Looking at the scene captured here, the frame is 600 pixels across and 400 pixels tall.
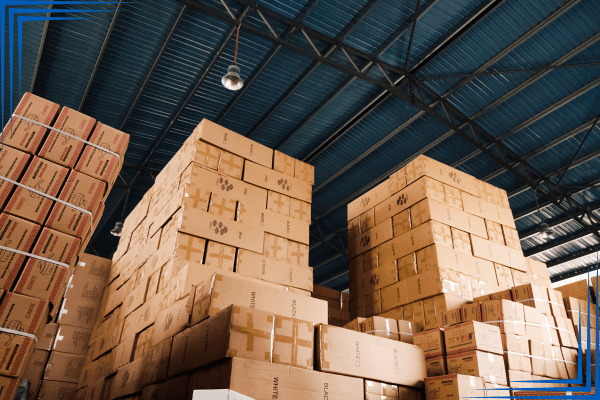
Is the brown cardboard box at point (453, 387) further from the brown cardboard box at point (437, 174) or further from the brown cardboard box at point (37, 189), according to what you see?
the brown cardboard box at point (37, 189)

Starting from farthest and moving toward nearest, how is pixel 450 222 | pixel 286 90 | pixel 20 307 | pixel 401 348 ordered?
pixel 286 90
pixel 450 222
pixel 401 348
pixel 20 307

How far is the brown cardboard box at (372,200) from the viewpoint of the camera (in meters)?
7.05

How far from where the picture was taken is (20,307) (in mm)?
3709

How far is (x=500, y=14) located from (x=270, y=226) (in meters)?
5.09

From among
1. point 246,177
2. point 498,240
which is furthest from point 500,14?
point 246,177

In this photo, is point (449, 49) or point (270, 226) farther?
point (449, 49)

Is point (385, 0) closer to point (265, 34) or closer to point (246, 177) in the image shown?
point (265, 34)

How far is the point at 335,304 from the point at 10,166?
5.04 m

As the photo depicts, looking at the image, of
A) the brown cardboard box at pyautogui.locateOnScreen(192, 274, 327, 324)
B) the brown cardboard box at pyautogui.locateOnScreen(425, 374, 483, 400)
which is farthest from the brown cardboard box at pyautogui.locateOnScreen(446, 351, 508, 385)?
the brown cardboard box at pyautogui.locateOnScreen(192, 274, 327, 324)

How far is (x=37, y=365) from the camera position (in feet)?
20.3

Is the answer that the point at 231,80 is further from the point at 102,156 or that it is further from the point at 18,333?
the point at 18,333

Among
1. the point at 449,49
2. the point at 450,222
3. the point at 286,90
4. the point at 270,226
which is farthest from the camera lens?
the point at 286,90

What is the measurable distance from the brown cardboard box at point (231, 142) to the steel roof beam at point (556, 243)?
33.8 ft

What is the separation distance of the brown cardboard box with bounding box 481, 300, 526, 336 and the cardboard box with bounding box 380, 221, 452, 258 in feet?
3.82
